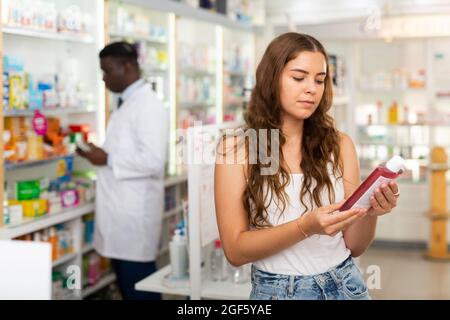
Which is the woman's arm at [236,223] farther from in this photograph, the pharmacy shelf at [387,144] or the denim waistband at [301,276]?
the pharmacy shelf at [387,144]

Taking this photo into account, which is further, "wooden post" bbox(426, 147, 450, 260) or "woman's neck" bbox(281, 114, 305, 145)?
"wooden post" bbox(426, 147, 450, 260)

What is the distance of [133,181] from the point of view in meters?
3.92

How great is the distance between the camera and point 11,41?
4105mm

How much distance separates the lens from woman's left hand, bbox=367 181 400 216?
1.65 meters

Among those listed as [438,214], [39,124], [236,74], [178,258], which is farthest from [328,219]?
[236,74]

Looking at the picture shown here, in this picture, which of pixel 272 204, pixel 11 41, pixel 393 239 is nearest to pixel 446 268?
pixel 393 239

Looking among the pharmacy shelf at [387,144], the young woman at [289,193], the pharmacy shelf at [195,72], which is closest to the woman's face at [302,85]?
the young woman at [289,193]

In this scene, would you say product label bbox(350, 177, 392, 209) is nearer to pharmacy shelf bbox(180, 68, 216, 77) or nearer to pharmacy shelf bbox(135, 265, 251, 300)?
pharmacy shelf bbox(135, 265, 251, 300)

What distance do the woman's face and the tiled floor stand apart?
332 cm

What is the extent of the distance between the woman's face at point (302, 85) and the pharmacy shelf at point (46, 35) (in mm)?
2244

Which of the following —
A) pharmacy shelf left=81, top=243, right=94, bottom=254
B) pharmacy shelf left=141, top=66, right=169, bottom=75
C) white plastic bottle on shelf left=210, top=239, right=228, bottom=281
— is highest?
pharmacy shelf left=141, top=66, right=169, bottom=75

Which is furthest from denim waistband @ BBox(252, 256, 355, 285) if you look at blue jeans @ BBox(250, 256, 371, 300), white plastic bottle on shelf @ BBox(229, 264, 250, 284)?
white plastic bottle on shelf @ BBox(229, 264, 250, 284)

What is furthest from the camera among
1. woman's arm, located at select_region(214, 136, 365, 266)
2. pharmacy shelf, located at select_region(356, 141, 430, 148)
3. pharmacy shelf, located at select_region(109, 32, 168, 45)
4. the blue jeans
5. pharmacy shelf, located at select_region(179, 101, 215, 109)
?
pharmacy shelf, located at select_region(356, 141, 430, 148)

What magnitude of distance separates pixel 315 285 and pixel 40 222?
236cm
